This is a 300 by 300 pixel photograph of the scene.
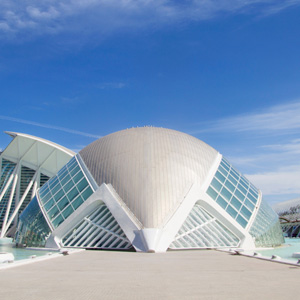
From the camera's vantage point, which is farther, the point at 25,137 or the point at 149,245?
the point at 25,137

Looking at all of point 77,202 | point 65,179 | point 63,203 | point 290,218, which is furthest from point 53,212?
point 290,218

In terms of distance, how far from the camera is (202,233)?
67.0 feet

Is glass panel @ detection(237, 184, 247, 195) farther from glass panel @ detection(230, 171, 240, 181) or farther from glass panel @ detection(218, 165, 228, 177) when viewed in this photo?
glass panel @ detection(218, 165, 228, 177)

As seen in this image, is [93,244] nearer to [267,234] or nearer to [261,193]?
[267,234]

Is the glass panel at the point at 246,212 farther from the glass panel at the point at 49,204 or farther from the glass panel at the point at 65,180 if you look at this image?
the glass panel at the point at 49,204

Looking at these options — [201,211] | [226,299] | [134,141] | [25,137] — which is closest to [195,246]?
[201,211]

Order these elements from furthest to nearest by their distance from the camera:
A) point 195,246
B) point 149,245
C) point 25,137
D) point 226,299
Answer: point 25,137
point 195,246
point 149,245
point 226,299

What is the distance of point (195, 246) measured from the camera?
19.6 meters

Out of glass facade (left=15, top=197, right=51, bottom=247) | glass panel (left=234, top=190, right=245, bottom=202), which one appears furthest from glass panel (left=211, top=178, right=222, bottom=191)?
glass facade (left=15, top=197, right=51, bottom=247)

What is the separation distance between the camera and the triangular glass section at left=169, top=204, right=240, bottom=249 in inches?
773

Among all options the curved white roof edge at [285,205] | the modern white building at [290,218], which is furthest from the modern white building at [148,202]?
the curved white roof edge at [285,205]

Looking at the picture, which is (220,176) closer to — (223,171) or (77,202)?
(223,171)

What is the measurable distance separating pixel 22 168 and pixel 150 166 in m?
33.7

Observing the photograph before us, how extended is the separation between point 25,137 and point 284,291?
45001 mm
